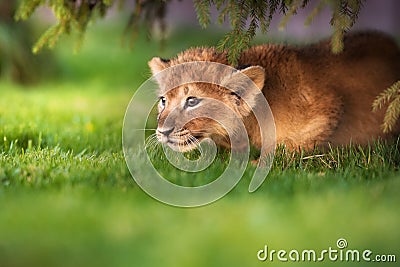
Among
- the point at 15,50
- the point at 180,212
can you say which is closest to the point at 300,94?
the point at 180,212

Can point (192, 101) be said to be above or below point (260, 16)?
below

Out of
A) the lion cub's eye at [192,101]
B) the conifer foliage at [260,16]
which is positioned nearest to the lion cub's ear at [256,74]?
the conifer foliage at [260,16]

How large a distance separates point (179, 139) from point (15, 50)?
17.1ft

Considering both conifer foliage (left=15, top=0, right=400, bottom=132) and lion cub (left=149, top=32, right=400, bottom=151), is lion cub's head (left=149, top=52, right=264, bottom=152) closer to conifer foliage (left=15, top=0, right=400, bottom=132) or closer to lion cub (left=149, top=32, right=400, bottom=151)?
lion cub (left=149, top=32, right=400, bottom=151)

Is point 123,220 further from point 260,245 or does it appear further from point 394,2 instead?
point 394,2

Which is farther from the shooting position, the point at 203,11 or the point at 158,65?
the point at 158,65

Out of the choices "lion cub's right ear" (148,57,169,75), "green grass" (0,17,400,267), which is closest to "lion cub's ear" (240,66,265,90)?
"green grass" (0,17,400,267)

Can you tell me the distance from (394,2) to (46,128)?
7.99 m

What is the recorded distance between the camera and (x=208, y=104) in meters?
4.34

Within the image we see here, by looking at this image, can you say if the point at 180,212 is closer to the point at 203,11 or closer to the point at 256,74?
the point at 256,74

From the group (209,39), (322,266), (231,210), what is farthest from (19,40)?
(322,266)

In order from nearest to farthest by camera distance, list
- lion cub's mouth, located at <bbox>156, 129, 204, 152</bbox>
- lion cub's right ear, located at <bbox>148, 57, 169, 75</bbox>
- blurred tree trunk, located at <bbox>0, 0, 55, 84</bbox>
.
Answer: lion cub's mouth, located at <bbox>156, 129, 204, 152</bbox>
lion cub's right ear, located at <bbox>148, 57, 169, 75</bbox>
blurred tree trunk, located at <bbox>0, 0, 55, 84</bbox>

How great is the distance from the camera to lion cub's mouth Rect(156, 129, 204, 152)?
4191 mm

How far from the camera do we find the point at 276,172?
13.1 ft
